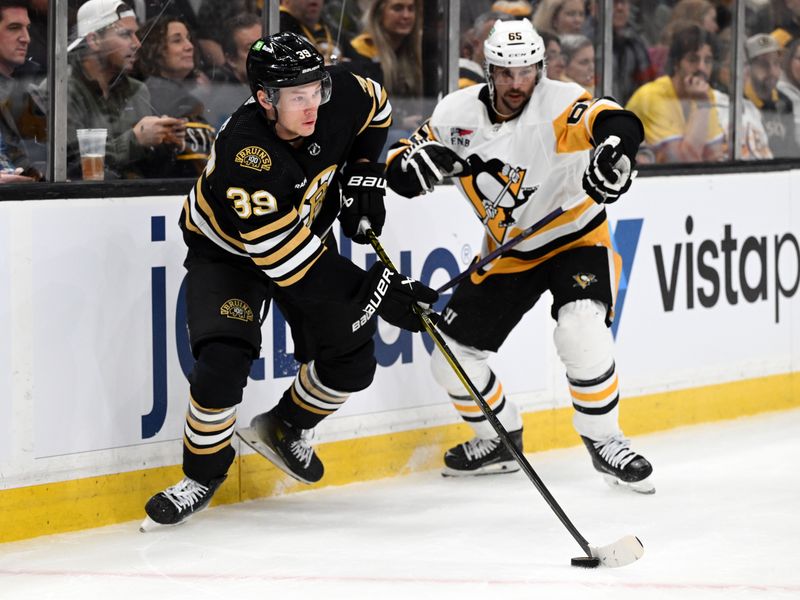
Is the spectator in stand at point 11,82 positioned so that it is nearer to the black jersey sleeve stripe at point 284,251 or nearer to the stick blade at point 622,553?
the black jersey sleeve stripe at point 284,251

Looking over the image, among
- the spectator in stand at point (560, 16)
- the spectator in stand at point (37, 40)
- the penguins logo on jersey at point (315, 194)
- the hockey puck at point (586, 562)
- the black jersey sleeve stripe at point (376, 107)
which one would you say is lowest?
the hockey puck at point (586, 562)

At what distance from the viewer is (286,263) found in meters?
3.27

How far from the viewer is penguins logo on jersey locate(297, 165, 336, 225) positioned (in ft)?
11.2

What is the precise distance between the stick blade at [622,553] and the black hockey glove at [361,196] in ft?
3.38

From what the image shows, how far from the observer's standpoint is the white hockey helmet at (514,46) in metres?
3.64

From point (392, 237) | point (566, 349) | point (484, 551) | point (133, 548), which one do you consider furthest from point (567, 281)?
point (133, 548)

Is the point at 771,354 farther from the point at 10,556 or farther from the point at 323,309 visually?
the point at 10,556

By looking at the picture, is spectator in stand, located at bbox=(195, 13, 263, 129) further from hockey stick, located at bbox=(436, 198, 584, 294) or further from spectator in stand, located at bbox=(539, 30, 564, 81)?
spectator in stand, located at bbox=(539, 30, 564, 81)

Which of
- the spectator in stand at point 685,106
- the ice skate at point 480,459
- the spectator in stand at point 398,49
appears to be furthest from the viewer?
the spectator in stand at point 685,106

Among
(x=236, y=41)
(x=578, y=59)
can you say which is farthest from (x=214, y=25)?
(x=578, y=59)

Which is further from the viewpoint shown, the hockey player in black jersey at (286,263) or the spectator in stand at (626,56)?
the spectator in stand at (626,56)

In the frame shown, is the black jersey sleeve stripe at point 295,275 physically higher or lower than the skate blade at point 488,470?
higher

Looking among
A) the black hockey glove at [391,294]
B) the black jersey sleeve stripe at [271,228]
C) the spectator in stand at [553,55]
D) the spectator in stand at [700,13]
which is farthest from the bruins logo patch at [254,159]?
the spectator in stand at [700,13]

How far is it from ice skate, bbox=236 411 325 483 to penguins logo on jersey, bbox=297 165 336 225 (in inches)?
20.8
